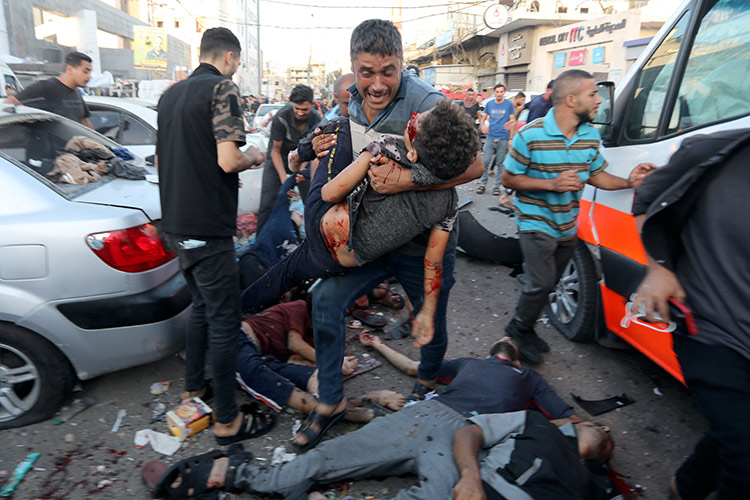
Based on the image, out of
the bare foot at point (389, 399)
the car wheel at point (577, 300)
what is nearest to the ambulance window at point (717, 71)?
the car wheel at point (577, 300)

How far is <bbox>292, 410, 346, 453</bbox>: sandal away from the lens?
8.39 feet

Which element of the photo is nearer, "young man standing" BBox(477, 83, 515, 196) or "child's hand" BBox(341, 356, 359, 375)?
"child's hand" BBox(341, 356, 359, 375)

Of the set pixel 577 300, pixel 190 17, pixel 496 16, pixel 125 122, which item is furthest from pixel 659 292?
pixel 190 17

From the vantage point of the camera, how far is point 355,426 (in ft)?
9.15

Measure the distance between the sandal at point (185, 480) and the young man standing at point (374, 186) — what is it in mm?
506

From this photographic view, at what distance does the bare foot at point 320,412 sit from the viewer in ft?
8.35

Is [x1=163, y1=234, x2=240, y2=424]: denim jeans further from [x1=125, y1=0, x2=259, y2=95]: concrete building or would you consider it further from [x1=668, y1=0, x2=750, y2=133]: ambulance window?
[x1=125, y1=0, x2=259, y2=95]: concrete building

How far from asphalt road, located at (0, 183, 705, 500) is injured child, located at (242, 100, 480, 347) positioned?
3.52ft

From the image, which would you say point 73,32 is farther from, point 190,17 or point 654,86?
point 654,86

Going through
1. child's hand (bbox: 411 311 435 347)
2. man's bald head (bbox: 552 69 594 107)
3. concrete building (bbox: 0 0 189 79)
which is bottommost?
child's hand (bbox: 411 311 435 347)

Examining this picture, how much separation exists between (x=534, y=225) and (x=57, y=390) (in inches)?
121

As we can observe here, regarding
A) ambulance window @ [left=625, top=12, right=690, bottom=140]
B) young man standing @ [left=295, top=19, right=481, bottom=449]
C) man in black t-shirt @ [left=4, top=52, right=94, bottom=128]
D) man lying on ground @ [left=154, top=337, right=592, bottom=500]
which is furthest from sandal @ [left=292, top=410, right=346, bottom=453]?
man in black t-shirt @ [left=4, top=52, right=94, bottom=128]

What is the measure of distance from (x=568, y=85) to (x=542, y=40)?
2401 centimetres

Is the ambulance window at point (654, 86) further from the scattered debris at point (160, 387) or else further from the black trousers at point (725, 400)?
the scattered debris at point (160, 387)
